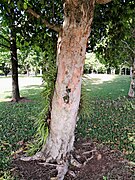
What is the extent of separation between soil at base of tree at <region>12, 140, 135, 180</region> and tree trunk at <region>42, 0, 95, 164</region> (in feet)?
0.81

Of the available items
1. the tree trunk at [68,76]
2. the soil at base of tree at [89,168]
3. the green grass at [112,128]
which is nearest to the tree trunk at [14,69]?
the green grass at [112,128]

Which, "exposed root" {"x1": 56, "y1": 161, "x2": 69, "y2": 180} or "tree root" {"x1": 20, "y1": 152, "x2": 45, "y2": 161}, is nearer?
"exposed root" {"x1": 56, "y1": 161, "x2": 69, "y2": 180}

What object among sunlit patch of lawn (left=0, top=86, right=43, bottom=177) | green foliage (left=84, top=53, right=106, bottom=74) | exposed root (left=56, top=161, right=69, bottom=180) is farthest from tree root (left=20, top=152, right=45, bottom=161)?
green foliage (left=84, top=53, right=106, bottom=74)

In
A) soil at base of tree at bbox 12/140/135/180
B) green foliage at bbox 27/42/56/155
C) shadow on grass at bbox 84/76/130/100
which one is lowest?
soil at base of tree at bbox 12/140/135/180

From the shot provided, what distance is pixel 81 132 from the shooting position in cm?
507

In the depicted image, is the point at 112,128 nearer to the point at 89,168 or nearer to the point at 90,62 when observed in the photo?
the point at 89,168

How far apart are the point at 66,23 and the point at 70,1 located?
0.94ft

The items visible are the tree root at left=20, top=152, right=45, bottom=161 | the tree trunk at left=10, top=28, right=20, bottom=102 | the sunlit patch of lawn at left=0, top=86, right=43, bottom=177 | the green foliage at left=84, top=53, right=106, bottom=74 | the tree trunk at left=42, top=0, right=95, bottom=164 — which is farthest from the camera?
the tree trunk at left=10, top=28, right=20, bottom=102

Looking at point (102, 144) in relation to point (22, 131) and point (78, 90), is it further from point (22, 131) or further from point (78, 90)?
point (22, 131)

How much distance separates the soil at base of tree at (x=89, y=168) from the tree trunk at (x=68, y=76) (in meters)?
0.25

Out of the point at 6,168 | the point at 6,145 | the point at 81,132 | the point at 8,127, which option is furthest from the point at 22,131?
the point at 6,168

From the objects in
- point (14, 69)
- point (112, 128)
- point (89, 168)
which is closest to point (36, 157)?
point (89, 168)

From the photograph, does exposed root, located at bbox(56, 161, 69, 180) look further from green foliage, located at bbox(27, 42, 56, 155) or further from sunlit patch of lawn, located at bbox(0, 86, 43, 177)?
sunlit patch of lawn, located at bbox(0, 86, 43, 177)

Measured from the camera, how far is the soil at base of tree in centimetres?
313
